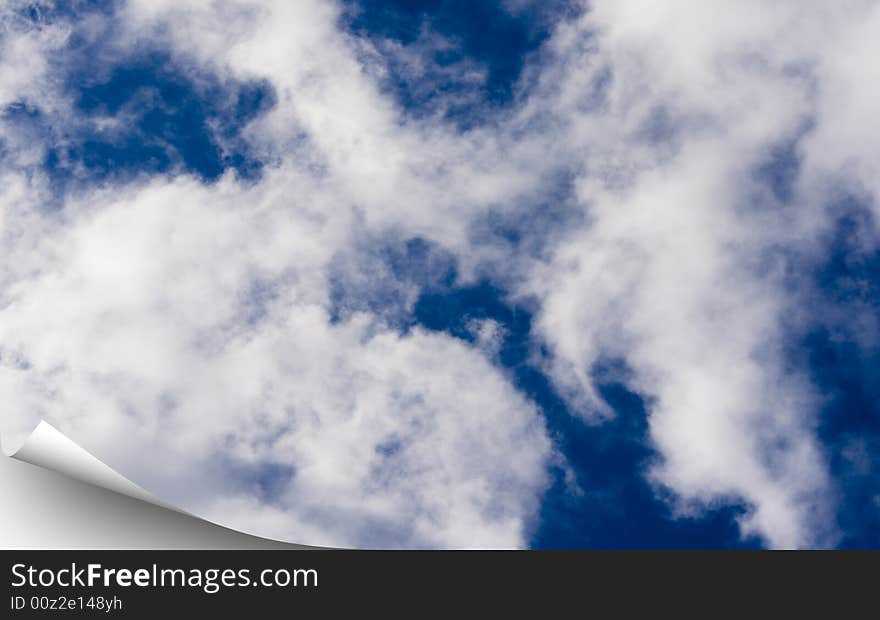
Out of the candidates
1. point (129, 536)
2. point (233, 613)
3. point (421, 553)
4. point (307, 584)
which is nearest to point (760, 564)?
point (421, 553)

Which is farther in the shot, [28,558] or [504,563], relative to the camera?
[504,563]

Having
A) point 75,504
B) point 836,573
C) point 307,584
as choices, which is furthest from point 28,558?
point 836,573

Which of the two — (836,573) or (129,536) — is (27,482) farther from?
(836,573)

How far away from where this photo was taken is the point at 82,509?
115 feet

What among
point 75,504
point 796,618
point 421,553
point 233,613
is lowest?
point 796,618

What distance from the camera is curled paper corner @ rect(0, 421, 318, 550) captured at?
33.3m

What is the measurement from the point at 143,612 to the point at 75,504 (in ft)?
24.4

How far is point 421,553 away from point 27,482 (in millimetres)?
19961

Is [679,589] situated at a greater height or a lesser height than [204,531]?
lesser

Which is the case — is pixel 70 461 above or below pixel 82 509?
above

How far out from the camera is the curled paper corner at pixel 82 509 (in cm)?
3328

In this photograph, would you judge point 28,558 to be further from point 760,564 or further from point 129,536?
point 760,564

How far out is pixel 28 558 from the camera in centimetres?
3170

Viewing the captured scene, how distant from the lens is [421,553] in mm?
33812
